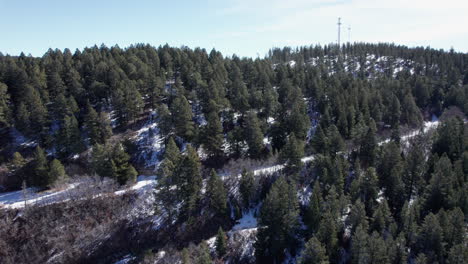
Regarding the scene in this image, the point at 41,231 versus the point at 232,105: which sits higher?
the point at 232,105

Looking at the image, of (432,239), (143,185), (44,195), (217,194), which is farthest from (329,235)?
(44,195)

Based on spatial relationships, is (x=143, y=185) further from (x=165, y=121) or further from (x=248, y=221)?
(x=248, y=221)

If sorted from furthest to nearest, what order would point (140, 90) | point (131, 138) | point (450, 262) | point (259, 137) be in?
point (140, 90) → point (131, 138) → point (259, 137) → point (450, 262)

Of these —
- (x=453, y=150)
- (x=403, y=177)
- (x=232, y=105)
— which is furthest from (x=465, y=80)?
(x=232, y=105)

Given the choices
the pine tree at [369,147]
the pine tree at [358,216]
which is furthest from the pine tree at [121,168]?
the pine tree at [369,147]

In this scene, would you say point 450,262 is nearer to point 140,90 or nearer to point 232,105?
point 232,105

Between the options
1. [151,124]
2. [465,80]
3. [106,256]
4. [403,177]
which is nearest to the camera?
[106,256]
